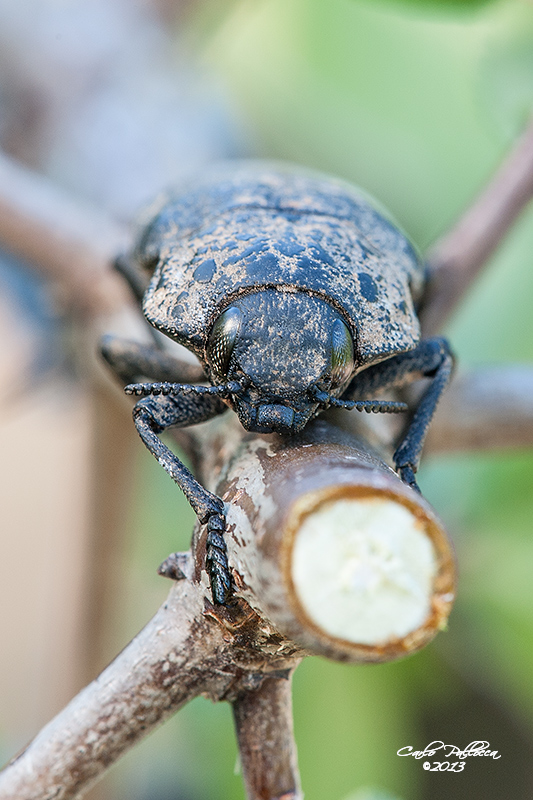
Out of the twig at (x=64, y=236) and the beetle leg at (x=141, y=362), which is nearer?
the beetle leg at (x=141, y=362)

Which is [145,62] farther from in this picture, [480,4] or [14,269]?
[480,4]

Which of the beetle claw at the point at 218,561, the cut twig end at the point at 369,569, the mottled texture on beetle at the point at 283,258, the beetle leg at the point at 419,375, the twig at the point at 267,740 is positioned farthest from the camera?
Answer: the beetle leg at the point at 419,375

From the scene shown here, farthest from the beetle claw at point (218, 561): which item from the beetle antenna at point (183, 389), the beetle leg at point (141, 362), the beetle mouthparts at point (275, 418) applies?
the beetle leg at point (141, 362)

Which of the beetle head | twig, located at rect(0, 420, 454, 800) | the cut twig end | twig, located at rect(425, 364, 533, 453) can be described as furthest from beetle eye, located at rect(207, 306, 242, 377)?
twig, located at rect(425, 364, 533, 453)

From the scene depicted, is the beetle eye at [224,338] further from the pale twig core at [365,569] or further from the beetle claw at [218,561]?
the pale twig core at [365,569]

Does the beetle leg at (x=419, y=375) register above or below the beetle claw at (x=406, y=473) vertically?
above

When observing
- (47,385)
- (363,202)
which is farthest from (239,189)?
(47,385)

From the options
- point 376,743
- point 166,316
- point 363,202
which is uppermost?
point 363,202
